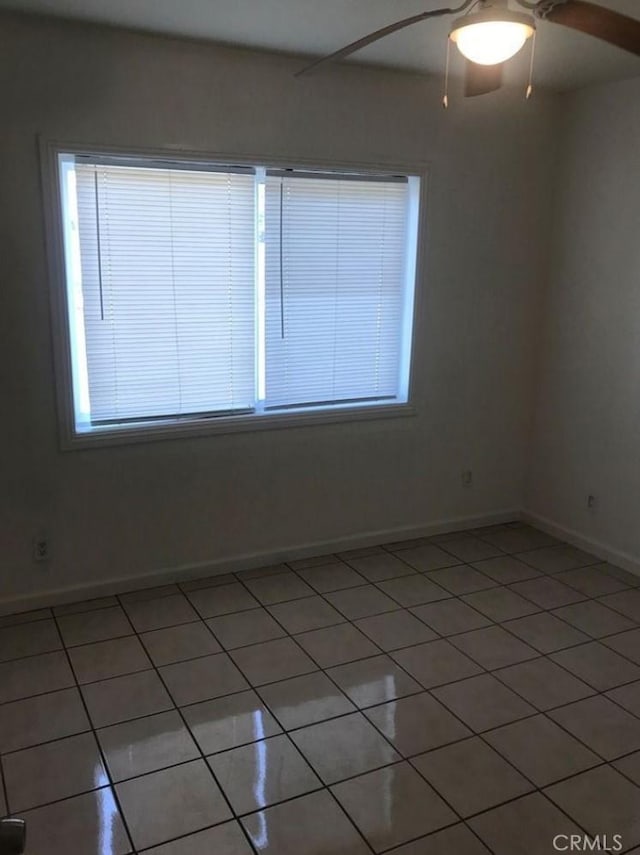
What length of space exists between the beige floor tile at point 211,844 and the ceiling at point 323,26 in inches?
107

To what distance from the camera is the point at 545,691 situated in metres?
2.65

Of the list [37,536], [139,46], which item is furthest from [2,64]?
[37,536]

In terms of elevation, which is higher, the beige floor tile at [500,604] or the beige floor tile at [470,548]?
the beige floor tile at [470,548]

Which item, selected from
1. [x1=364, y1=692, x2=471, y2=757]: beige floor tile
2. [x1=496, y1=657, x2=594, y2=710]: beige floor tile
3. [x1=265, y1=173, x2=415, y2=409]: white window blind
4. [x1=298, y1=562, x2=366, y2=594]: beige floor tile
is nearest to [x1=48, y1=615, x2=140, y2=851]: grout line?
[x1=364, y1=692, x2=471, y2=757]: beige floor tile

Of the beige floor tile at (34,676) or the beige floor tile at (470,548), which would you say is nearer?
the beige floor tile at (34,676)

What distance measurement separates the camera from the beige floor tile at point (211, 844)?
1.90 m

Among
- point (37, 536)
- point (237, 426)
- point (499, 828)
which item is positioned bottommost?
point (499, 828)

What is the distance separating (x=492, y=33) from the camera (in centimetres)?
178

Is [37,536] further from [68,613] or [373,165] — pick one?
[373,165]

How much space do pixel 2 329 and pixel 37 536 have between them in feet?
3.06

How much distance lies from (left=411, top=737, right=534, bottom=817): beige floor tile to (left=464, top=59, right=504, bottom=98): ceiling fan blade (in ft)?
6.94

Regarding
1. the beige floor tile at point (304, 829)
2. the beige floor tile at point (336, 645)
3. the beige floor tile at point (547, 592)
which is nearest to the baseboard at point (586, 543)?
the beige floor tile at point (547, 592)

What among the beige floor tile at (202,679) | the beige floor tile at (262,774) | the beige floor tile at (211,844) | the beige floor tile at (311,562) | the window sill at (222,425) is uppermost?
the window sill at (222,425)

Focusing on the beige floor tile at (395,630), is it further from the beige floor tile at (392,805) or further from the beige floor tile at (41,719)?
the beige floor tile at (41,719)
